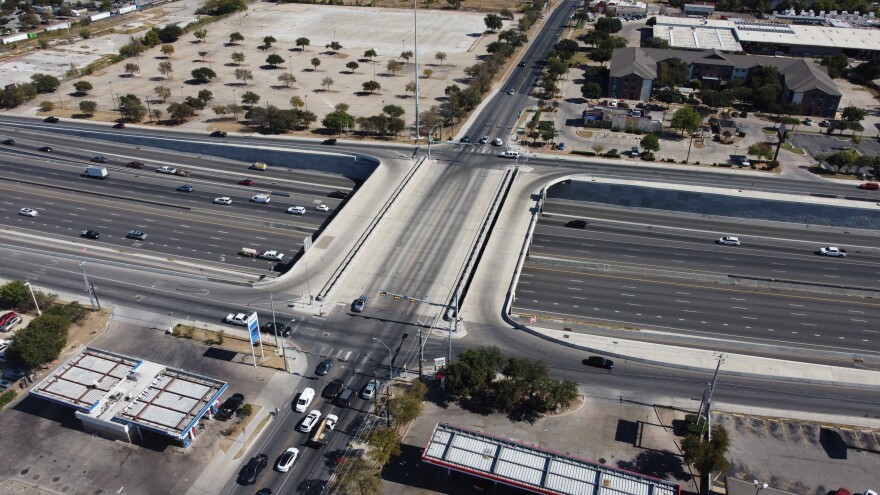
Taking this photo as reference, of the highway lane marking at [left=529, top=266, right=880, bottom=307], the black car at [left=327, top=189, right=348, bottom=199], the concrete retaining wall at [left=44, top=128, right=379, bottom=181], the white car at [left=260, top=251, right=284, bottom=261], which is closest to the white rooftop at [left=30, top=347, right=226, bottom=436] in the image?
the white car at [left=260, top=251, right=284, bottom=261]

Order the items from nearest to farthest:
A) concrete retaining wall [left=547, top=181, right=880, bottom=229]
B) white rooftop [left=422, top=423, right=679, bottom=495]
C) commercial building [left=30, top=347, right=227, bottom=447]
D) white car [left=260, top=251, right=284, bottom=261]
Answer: white rooftop [left=422, top=423, right=679, bottom=495] < commercial building [left=30, top=347, right=227, bottom=447] < white car [left=260, top=251, right=284, bottom=261] < concrete retaining wall [left=547, top=181, right=880, bottom=229]

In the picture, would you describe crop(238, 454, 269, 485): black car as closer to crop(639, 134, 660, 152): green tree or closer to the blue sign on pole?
the blue sign on pole

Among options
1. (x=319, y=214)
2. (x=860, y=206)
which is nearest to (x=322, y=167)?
(x=319, y=214)

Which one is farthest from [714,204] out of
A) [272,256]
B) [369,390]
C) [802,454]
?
[272,256]

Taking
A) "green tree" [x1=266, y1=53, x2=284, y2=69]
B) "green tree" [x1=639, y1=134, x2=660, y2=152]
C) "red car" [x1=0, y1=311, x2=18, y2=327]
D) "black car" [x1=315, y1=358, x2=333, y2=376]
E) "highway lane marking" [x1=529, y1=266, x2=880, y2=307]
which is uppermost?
"green tree" [x1=266, y1=53, x2=284, y2=69]

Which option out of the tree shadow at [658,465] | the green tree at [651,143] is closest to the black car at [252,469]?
the tree shadow at [658,465]

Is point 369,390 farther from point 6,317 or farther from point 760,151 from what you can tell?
point 760,151
